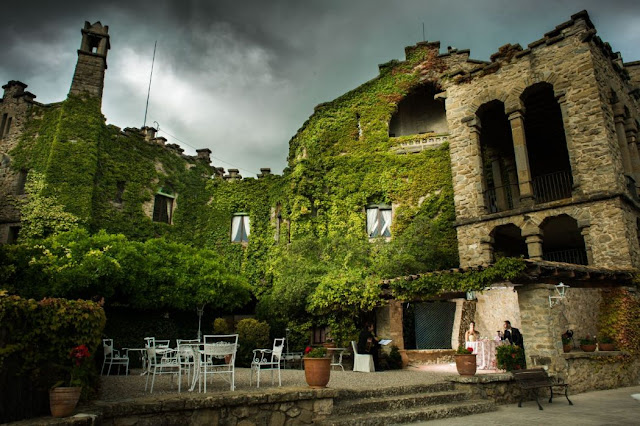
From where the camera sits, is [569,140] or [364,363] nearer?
[364,363]

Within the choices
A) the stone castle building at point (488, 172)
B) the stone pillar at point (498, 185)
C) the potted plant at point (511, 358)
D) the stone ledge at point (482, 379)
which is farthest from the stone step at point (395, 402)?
the stone pillar at point (498, 185)

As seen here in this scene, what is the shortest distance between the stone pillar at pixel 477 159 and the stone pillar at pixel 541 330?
5917 millimetres

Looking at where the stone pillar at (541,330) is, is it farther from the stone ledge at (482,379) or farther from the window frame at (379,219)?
the window frame at (379,219)

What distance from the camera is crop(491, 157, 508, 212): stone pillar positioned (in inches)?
635

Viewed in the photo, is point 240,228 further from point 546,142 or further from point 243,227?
point 546,142

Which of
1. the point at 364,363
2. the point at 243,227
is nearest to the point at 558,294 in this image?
the point at 364,363

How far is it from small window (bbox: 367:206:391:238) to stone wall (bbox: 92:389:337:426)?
454 inches

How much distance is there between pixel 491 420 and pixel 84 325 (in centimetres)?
657

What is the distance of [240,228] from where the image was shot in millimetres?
21188

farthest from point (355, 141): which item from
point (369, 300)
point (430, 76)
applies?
point (369, 300)

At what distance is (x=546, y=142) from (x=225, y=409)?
1755 cm

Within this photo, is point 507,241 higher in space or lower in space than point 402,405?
higher

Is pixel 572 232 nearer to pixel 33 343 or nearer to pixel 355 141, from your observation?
pixel 355 141

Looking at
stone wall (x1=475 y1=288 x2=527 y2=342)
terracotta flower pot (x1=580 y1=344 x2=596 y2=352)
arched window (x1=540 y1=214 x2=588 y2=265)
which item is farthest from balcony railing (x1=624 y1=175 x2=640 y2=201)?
terracotta flower pot (x1=580 y1=344 x2=596 y2=352)
